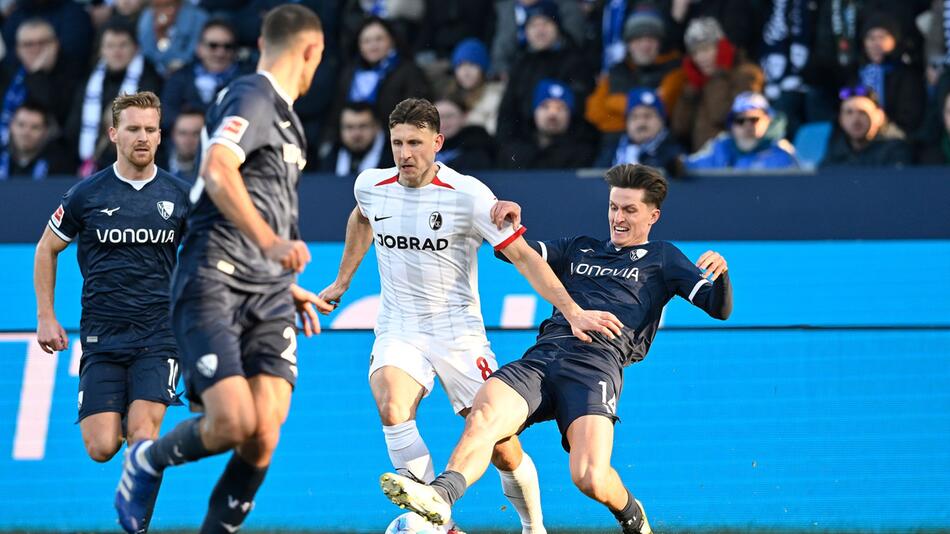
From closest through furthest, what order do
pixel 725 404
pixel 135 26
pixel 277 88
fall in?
pixel 277 88 → pixel 725 404 → pixel 135 26

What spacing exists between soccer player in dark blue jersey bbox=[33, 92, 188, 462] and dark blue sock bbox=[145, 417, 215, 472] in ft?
4.15

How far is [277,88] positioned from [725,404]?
368 cm

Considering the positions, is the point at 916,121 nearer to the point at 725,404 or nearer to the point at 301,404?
the point at 725,404

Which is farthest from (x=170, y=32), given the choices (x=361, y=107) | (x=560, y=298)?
(x=560, y=298)

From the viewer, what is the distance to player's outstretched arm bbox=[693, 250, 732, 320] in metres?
6.71

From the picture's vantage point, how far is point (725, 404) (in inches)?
315

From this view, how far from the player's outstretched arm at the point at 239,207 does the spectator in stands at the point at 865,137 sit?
4920 millimetres

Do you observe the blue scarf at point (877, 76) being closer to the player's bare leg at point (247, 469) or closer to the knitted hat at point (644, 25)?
the knitted hat at point (644, 25)

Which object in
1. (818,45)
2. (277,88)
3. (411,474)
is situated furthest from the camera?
(818,45)

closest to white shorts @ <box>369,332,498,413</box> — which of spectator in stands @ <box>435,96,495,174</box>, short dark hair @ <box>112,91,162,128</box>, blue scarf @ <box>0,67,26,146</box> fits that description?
short dark hair @ <box>112,91,162,128</box>

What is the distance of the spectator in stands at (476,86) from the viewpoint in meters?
9.98

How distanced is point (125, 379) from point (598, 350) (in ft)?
7.83

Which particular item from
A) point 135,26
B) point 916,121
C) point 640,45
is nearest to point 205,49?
point 135,26

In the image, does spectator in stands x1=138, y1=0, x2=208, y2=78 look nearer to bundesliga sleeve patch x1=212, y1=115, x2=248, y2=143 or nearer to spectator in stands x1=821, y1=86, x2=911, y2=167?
spectator in stands x1=821, y1=86, x2=911, y2=167
